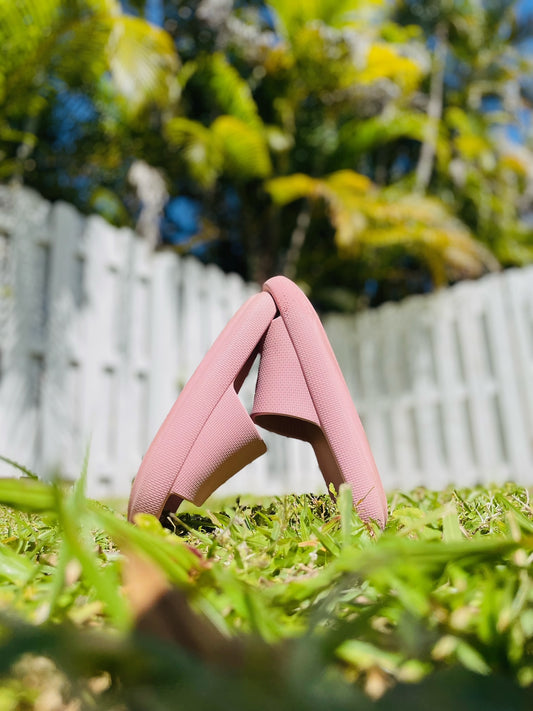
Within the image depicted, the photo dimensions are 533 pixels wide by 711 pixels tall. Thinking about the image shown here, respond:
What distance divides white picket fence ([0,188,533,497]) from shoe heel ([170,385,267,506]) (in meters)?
1.87

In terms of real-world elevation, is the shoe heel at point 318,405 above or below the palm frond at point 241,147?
below

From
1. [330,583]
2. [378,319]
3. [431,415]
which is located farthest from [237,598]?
[378,319]

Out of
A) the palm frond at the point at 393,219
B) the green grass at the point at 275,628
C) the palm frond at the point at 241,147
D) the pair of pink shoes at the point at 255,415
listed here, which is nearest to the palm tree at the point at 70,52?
the palm frond at the point at 241,147

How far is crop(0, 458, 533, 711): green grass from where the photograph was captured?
215mm

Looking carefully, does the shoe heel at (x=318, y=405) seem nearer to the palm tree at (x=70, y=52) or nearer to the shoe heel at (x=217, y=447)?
the shoe heel at (x=217, y=447)

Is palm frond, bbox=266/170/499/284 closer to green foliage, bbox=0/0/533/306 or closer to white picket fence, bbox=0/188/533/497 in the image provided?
green foliage, bbox=0/0/533/306

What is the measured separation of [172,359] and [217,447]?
4130 mm

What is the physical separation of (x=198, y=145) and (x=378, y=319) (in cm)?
273

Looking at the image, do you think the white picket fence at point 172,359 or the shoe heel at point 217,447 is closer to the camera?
the shoe heel at point 217,447

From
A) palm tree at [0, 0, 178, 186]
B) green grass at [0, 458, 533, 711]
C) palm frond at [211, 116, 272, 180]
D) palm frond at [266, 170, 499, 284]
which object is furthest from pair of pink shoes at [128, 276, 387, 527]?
palm frond at [211, 116, 272, 180]

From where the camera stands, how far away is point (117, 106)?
6516 mm

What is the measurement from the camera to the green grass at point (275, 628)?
215 mm

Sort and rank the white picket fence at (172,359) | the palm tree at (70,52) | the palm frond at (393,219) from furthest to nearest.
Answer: the palm frond at (393,219) < the palm tree at (70,52) < the white picket fence at (172,359)

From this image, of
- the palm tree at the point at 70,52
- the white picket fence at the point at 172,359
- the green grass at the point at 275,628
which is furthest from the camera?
the palm tree at the point at 70,52
